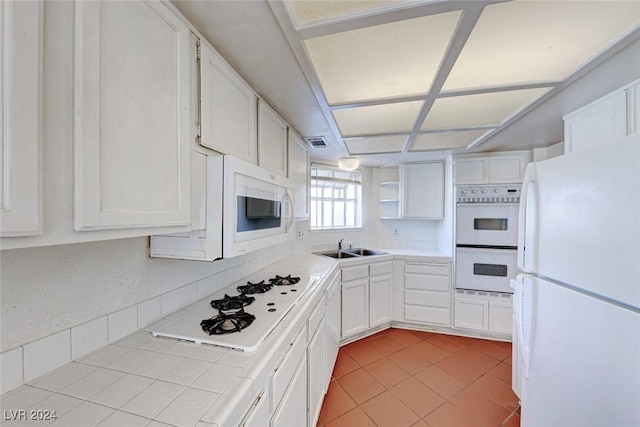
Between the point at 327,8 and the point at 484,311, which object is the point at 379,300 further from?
the point at 327,8

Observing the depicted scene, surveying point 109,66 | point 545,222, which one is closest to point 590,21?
point 545,222

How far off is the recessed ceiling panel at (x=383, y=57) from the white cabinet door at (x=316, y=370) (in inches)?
60.6

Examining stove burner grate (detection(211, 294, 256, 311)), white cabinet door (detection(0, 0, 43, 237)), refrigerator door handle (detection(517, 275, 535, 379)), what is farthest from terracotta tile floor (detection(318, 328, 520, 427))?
white cabinet door (detection(0, 0, 43, 237))

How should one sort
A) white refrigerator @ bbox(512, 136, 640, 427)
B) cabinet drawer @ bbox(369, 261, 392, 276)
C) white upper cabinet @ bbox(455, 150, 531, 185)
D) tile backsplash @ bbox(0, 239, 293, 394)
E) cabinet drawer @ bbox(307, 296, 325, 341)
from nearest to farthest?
tile backsplash @ bbox(0, 239, 293, 394) → white refrigerator @ bbox(512, 136, 640, 427) → cabinet drawer @ bbox(307, 296, 325, 341) → white upper cabinet @ bbox(455, 150, 531, 185) → cabinet drawer @ bbox(369, 261, 392, 276)

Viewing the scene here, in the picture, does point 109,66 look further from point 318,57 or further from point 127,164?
point 318,57

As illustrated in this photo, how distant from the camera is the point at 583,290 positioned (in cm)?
102

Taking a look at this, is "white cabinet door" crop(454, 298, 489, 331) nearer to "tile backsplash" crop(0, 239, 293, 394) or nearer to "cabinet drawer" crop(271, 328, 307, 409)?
"cabinet drawer" crop(271, 328, 307, 409)

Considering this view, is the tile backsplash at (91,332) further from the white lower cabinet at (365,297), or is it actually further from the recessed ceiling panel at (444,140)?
the recessed ceiling panel at (444,140)

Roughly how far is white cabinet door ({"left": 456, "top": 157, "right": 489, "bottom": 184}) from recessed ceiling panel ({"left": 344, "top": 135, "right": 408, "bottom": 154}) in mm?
768

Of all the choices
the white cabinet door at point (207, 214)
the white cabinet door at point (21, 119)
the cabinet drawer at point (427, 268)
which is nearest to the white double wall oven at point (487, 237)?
the cabinet drawer at point (427, 268)

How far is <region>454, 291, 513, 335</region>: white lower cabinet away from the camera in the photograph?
8.94 feet

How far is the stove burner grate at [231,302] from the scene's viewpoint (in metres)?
1.29

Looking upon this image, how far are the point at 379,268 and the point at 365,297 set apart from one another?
15.0 inches

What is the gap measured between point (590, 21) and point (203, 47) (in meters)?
1.56
